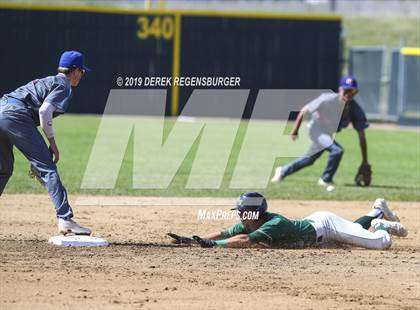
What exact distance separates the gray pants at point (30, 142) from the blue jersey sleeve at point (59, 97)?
16.6 inches

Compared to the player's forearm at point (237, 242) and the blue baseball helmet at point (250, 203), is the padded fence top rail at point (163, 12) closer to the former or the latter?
the player's forearm at point (237, 242)

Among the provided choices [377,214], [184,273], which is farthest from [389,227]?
[184,273]

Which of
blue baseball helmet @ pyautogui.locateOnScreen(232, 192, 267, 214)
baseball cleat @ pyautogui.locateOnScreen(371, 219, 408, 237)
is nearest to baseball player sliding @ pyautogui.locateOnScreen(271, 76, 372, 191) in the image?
baseball cleat @ pyautogui.locateOnScreen(371, 219, 408, 237)

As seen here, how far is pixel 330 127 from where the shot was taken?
18797 mm

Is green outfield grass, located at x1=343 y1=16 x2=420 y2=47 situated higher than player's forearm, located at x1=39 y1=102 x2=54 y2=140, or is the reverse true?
player's forearm, located at x1=39 y1=102 x2=54 y2=140

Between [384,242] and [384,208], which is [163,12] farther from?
[384,242]

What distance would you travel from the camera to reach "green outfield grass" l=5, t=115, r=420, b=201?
1734cm

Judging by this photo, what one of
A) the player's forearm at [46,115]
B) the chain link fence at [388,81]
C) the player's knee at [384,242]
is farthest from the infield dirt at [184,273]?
the chain link fence at [388,81]

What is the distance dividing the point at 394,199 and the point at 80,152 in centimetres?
898

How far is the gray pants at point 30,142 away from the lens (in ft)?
35.3

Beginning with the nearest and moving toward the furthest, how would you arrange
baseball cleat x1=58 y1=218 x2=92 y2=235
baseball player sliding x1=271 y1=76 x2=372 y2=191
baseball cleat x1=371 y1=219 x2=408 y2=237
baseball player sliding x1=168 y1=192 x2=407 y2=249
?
baseball cleat x1=58 y1=218 x2=92 y2=235, baseball player sliding x1=168 y1=192 x2=407 y2=249, baseball cleat x1=371 y1=219 x2=408 y2=237, baseball player sliding x1=271 y1=76 x2=372 y2=191

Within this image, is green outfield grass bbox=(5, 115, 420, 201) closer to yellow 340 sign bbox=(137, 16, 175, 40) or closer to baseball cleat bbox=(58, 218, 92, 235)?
yellow 340 sign bbox=(137, 16, 175, 40)

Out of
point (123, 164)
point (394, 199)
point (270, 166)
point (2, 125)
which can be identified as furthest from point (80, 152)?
point (2, 125)

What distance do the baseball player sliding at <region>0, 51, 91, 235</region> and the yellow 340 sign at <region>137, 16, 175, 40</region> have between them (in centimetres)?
2280
